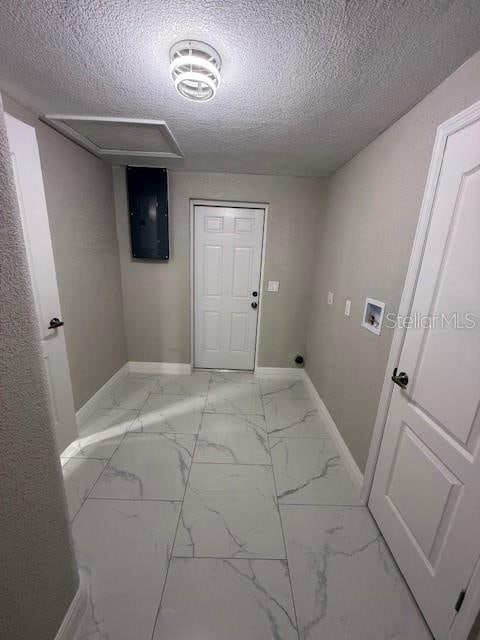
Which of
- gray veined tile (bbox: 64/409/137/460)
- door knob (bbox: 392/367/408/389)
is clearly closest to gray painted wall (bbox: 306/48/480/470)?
door knob (bbox: 392/367/408/389)

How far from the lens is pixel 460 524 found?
93 cm

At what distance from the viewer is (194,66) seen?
1.07 m

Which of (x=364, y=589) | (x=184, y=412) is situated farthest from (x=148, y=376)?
(x=364, y=589)

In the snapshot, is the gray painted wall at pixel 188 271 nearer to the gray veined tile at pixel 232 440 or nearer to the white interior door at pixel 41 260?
the gray veined tile at pixel 232 440

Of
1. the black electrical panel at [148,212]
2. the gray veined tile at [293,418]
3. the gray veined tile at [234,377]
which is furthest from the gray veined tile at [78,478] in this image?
the black electrical panel at [148,212]

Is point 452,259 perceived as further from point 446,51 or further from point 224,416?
point 224,416

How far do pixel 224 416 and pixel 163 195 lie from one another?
233 cm

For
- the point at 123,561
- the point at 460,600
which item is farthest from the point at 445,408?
the point at 123,561

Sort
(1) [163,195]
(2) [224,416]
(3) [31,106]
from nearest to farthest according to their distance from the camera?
1. (3) [31,106]
2. (2) [224,416]
3. (1) [163,195]

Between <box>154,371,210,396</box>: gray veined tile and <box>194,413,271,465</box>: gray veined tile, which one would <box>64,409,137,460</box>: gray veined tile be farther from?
<box>194,413,271,465</box>: gray veined tile

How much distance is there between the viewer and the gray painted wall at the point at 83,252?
5.92 ft

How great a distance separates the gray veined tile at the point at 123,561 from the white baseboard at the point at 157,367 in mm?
1715

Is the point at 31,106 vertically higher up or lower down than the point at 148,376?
higher up

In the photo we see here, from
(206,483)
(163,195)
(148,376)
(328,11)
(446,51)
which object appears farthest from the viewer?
(148,376)
